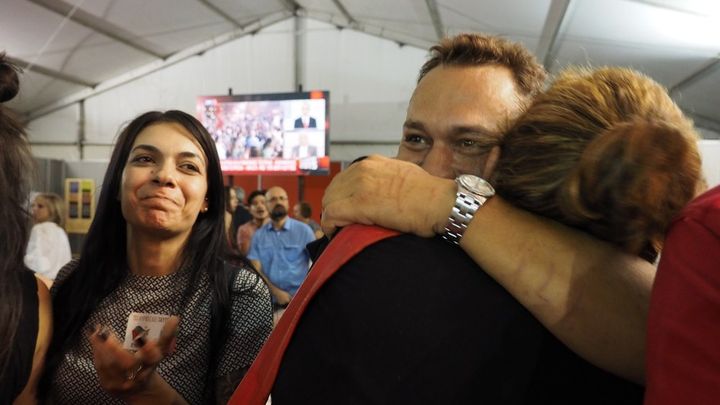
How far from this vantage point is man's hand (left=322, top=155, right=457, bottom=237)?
67 centimetres

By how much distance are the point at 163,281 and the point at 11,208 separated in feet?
1.35

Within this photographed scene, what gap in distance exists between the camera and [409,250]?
652 mm

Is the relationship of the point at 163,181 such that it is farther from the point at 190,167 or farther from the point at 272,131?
the point at 272,131

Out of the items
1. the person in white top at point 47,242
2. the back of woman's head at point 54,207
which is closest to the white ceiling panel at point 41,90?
the back of woman's head at point 54,207

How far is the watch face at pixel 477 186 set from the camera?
27.2 inches

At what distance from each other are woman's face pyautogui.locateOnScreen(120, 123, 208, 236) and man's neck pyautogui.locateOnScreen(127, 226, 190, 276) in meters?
0.03

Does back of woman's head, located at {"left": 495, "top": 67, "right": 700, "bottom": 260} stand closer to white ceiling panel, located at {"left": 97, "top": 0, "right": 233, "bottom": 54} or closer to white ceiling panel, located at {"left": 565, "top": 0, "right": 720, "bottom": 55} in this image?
white ceiling panel, located at {"left": 565, "top": 0, "right": 720, "bottom": 55}

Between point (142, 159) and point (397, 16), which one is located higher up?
point (397, 16)

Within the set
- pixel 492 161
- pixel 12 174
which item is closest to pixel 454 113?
pixel 492 161

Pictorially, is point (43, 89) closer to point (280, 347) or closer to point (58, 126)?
point (58, 126)

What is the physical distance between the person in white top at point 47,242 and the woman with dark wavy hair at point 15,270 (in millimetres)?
2738

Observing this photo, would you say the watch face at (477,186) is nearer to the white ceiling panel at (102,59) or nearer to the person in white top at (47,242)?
the person in white top at (47,242)

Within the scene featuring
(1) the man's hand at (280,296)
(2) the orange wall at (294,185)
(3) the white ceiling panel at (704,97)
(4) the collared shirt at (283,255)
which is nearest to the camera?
(1) the man's hand at (280,296)

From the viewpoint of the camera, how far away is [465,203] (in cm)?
67
